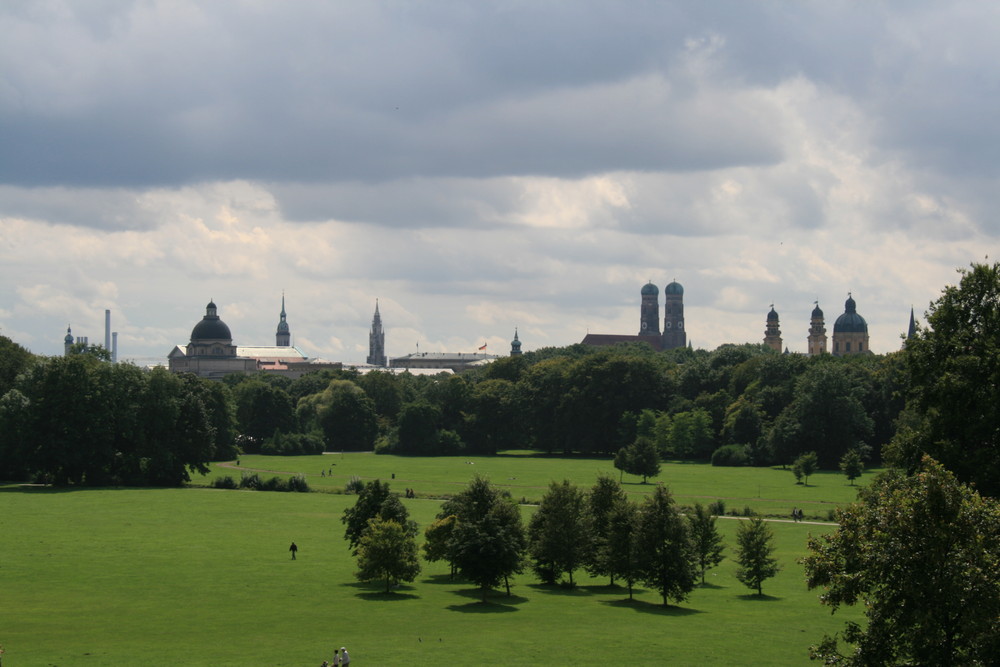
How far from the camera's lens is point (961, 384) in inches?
1529

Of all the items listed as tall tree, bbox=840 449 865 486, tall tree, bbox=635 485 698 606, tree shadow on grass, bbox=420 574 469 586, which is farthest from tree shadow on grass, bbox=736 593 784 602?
tall tree, bbox=840 449 865 486

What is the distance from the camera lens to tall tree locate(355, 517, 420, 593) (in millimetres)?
47781

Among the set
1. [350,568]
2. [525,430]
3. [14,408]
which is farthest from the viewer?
[525,430]

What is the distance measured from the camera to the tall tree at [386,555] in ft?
157

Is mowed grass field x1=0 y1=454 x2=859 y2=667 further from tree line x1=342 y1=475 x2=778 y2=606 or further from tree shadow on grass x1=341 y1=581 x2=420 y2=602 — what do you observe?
tree line x1=342 y1=475 x2=778 y2=606

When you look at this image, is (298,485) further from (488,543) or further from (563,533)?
(488,543)

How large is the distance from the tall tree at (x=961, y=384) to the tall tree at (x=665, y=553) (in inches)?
369

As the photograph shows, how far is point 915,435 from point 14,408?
71072 millimetres

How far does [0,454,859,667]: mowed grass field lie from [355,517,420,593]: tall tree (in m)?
0.83

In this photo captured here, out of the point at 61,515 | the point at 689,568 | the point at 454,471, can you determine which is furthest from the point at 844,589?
the point at 454,471

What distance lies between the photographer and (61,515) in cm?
6981

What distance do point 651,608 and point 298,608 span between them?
13.8m

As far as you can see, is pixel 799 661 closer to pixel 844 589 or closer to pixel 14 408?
pixel 844 589

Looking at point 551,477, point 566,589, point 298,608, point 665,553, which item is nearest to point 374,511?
point 566,589
